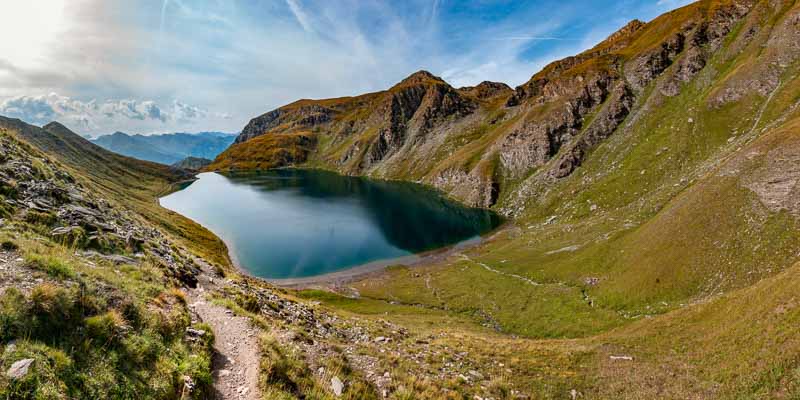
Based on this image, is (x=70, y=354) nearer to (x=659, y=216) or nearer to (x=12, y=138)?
(x=12, y=138)

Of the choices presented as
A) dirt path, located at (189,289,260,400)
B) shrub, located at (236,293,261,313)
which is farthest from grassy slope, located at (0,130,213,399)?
shrub, located at (236,293,261,313)

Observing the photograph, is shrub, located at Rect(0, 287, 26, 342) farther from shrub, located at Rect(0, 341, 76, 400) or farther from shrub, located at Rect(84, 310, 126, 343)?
shrub, located at Rect(84, 310, 126, 343)

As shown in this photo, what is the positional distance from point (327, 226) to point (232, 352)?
97.2 metres

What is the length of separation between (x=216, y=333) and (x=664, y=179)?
93.9 meters

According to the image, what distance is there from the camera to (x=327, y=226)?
108 m

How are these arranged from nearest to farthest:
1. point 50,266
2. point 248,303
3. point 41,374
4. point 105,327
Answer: point 41,374
point 105,327
point 50,266
point 248,303

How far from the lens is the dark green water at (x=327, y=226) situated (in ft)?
262

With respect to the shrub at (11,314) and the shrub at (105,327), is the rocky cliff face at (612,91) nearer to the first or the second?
the shrub at (105,327)

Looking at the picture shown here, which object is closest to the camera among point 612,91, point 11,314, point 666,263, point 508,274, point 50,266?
point 11,314

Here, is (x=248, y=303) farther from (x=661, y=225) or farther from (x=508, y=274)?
(x=661, y=225)

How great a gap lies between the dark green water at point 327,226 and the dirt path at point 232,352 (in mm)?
55626

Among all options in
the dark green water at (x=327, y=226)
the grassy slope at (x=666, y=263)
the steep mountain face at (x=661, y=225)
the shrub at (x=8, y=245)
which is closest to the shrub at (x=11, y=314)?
the shrub at (x=8, y=245)

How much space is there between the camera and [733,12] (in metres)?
115

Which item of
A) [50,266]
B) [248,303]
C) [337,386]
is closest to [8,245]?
[50,266]
